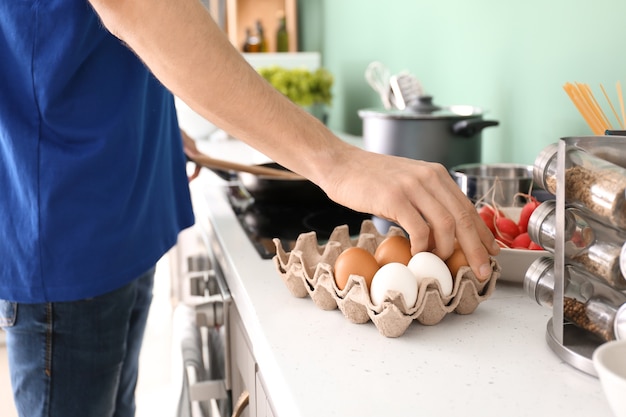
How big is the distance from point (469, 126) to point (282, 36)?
90.4 inches

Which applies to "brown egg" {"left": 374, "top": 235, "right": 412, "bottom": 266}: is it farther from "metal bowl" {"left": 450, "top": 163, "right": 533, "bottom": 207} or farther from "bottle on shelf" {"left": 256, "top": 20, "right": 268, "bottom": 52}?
"bottle on shelf" {"left": 256, "top": 20, "right": 268, "bottom": 52}

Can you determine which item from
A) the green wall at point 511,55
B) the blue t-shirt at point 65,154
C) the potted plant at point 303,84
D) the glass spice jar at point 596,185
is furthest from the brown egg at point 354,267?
the potted plant at point 303,84

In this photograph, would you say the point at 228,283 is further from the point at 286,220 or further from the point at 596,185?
the point at 596,185

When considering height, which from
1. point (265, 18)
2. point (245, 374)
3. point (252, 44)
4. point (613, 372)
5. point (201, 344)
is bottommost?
point (201, 344)

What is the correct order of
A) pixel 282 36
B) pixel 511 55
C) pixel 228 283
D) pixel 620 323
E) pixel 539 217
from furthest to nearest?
1. pixel 282 36
2. pixel 511 55
3. pixel 228 283
4. pixel 539 217
5. pixel 620 323

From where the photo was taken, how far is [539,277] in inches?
28.7

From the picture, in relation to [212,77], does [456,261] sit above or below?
below

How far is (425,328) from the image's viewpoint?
775mm

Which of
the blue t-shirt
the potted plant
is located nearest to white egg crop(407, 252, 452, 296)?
the blue t-shirt

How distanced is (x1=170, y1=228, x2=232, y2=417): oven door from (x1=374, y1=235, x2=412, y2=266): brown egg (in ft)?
1.11

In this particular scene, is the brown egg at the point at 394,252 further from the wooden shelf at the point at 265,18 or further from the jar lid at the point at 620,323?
the wooden shelf at the point at 265,18

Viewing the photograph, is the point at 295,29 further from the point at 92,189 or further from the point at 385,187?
the point at 385,187

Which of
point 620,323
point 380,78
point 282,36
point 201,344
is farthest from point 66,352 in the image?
point 282,36

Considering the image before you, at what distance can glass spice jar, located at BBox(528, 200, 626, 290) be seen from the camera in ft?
2.05
